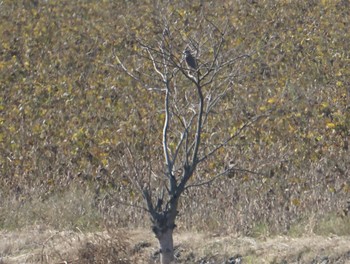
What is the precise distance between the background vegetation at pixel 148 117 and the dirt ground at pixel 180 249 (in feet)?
1.16

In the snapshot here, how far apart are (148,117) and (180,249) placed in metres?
4.05

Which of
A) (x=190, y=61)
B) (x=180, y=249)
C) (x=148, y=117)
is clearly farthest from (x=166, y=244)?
(x=148, y=117)

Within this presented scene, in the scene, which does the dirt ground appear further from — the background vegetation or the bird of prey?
the bird of prey

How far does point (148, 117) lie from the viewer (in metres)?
11.0

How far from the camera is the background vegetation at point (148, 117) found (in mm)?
8062

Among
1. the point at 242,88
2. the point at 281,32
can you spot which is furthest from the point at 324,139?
the point at 281,32

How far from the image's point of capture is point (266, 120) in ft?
34.0

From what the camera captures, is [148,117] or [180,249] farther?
[148,117]

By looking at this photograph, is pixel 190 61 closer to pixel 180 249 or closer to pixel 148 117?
pixel 180 249

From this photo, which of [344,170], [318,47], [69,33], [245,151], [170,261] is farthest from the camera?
[69,33]

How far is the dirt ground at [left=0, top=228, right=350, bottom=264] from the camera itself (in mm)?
6613

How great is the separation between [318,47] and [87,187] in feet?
18.1

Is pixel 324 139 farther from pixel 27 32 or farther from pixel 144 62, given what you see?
pixel 27 32

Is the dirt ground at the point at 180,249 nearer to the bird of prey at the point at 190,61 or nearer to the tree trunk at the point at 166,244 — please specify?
the tree trunk at the point at 166,244
